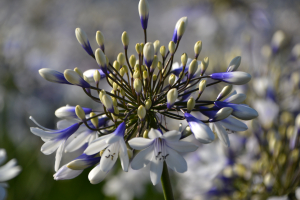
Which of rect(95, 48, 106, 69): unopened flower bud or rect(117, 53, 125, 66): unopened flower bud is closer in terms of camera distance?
rect(95, 48, 106, 69): unopened flower bud

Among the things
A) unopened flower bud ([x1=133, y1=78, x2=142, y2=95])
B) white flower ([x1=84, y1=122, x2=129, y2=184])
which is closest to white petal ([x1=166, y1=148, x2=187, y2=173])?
white flower ([x1=84, y1=122, x2=129, y2=184])

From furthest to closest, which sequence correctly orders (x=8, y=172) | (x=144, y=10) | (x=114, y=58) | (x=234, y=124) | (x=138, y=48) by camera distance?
1. (x=114, y=58)
2. (x=8, y=172)
3. (x=144, y=10)
4. (x=138, y=48)
5. (x=234, y=124)

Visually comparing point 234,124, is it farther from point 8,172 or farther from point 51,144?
point 8,172

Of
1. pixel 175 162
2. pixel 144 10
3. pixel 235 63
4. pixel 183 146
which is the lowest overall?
pixel 175 162

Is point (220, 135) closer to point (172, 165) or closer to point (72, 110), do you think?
point (172, 165)

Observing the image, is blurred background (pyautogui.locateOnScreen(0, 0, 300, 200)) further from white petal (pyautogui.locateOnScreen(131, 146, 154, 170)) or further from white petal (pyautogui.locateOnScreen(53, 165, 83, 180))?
white petal (pyautogui.locateOnScreen(53, 165, 83, 180))

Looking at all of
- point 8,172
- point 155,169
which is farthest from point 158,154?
point 8,172
